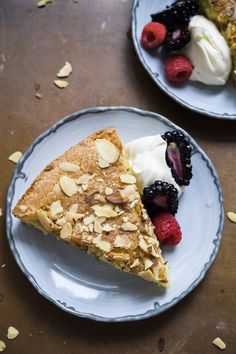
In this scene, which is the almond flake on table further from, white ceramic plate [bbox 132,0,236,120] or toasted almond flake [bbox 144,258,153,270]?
toasted almond flake [bbox 144,258,153,270]

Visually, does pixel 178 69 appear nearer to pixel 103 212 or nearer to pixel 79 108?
pixel 79 108

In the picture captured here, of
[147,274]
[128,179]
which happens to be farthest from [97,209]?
[147,274]

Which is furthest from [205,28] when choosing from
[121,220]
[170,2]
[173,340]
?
[173,340]

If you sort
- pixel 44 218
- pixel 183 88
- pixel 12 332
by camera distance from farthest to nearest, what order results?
pixel 183 88
pixel 12 332
pixel 44 218

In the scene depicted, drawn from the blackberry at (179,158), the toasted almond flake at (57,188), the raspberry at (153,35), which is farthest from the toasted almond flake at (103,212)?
the raspberry at (153,35)

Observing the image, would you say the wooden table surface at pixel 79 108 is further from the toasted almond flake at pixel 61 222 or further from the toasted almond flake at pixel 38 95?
the toasted almond flake at pixel 61 222

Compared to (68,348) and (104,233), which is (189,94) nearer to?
(104,233)

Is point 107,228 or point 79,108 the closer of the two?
point 107,228
